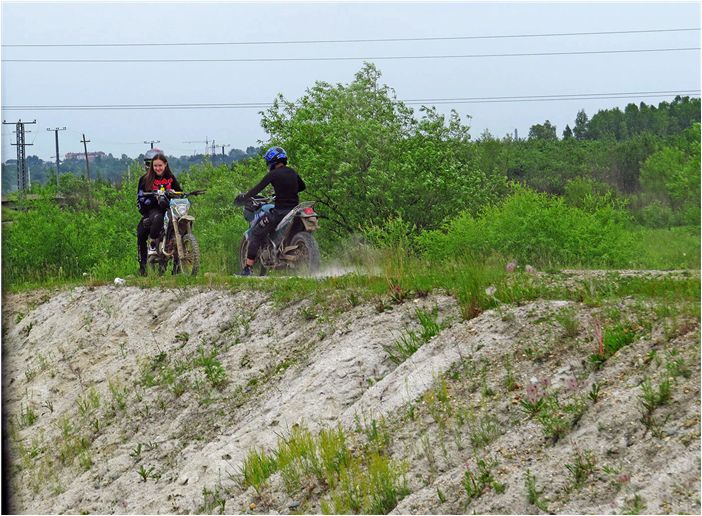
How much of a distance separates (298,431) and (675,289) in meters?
3.75

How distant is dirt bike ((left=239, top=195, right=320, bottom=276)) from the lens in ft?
57.6

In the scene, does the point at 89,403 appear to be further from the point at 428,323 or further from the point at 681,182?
the point at 681,182

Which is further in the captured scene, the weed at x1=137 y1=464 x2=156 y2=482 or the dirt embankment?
the weed at x1=137 y1=464 x2=156 y2=482

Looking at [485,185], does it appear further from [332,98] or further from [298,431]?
[298,431]

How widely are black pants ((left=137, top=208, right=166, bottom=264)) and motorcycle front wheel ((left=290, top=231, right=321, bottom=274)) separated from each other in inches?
137

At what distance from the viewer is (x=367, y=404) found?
10.2 m

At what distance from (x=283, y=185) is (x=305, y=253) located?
122 cm

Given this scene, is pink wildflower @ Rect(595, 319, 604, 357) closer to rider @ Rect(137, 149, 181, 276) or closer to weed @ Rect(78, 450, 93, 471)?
weed @ Rect(78, 450, 93, 471)

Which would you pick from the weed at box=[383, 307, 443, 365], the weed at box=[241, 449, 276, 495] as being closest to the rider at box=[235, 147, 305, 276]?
the weed at box=[383, 307, 443, 365]

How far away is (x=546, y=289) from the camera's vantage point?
36.1ft

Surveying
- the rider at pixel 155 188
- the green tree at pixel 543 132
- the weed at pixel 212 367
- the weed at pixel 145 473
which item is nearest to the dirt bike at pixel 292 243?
the rider at pixel 155 188

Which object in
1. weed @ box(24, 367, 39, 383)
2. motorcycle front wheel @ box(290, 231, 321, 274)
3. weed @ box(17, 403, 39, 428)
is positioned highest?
motorcycle front wheel @ box(290, 231, 321, 274)

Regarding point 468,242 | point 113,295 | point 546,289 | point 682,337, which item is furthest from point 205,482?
point 468,242

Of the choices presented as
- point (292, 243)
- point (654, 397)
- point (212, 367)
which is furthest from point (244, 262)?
point (654, 397)
